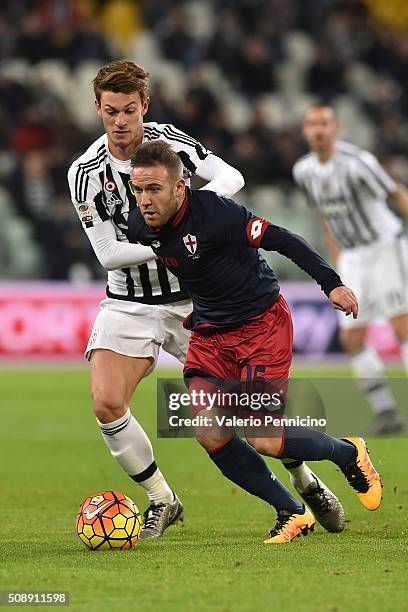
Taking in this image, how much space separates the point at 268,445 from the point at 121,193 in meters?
1.42

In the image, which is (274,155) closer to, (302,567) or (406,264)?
(406,264)

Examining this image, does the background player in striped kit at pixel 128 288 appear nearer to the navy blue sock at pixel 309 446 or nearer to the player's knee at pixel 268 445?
the navy blue sock at pixel 309 446

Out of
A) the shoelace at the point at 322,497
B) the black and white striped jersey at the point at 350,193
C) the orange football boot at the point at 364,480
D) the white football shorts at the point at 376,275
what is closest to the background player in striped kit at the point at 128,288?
the shoelace at the point at 322,497

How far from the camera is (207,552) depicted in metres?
5.09

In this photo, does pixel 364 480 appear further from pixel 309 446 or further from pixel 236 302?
pixel 236 302

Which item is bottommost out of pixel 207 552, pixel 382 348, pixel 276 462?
pixel 382 348

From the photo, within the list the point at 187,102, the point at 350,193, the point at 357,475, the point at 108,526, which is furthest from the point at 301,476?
the point at 187,102

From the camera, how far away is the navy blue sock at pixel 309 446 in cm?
533

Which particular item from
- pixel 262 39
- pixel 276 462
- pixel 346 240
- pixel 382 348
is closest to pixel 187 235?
pixel 276 462

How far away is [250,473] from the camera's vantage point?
5453 millimetres

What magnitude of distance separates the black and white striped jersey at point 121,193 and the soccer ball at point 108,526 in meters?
1.16

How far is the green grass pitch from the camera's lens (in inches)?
163

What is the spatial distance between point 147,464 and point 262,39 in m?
14.3

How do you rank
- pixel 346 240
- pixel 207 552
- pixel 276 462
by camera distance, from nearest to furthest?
pixel 207 552
pixel 276 462
pixel 346 240
